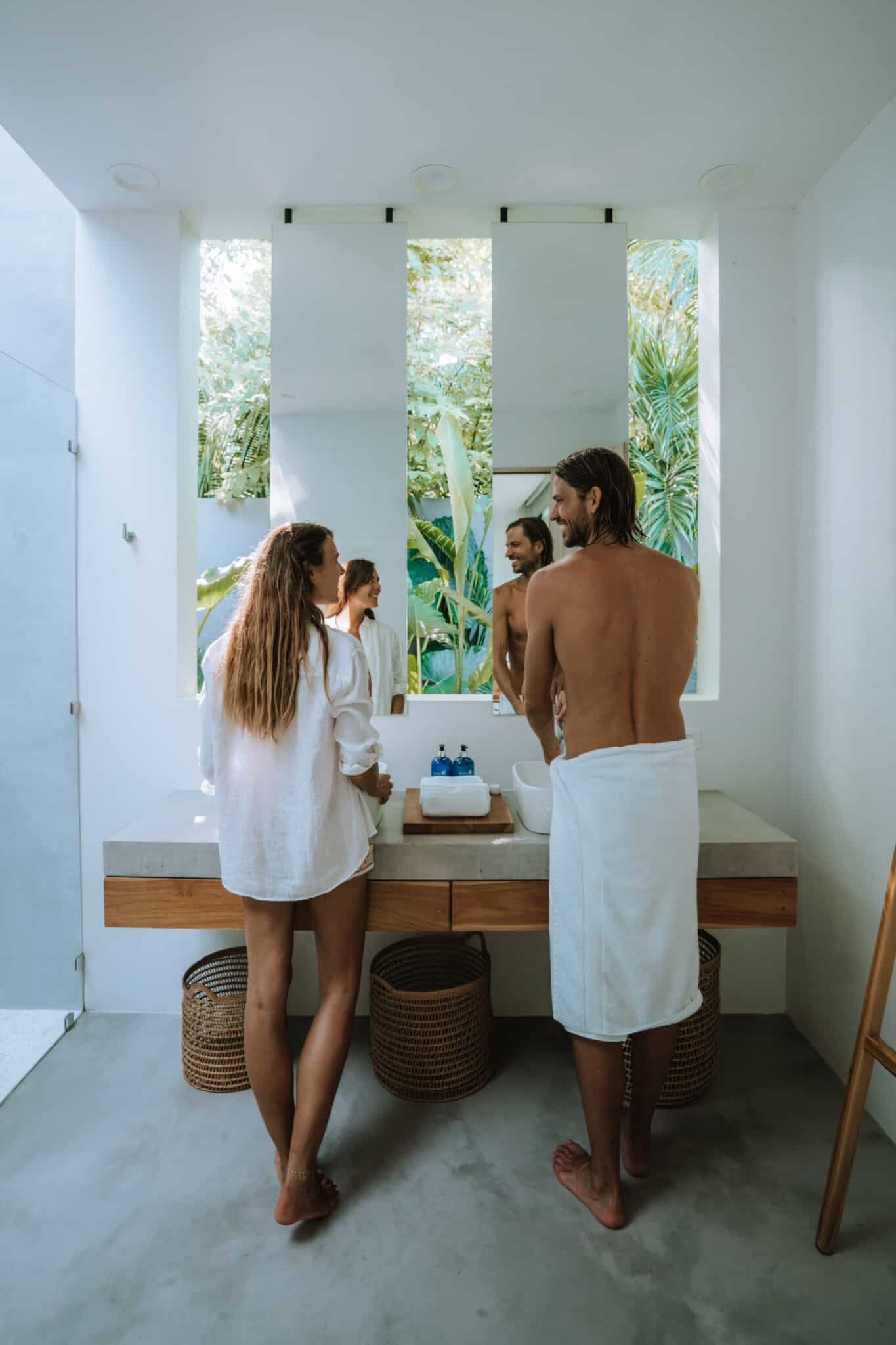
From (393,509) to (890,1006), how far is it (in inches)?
83.3

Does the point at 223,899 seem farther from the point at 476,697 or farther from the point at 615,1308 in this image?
the point at 615,1308

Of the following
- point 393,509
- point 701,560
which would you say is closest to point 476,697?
point 393,509

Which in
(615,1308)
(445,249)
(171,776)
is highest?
(445,249)

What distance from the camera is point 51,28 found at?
185 centimetres

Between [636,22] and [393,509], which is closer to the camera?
[636,22]

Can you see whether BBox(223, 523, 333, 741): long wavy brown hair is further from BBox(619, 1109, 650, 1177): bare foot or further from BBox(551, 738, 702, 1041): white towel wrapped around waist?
BBox(619, 1109, 650, 1177): bare foot

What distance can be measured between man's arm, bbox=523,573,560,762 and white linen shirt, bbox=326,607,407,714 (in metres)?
0.82

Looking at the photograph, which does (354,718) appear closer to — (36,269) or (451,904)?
(451,904)

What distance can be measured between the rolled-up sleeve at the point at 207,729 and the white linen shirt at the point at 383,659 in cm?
82

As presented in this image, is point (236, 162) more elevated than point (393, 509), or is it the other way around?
point (236, 162)

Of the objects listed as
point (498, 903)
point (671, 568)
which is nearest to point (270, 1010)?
point (498, 903)

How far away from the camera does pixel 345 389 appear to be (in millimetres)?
2736

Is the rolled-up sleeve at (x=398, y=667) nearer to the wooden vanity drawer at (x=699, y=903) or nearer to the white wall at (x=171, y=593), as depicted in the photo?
the white wall at (x=171, y=593)

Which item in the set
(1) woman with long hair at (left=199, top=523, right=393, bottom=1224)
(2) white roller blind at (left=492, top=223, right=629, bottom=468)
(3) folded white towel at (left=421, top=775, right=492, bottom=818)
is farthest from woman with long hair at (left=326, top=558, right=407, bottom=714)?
(1) woman with long hair at (left=199, top=523, right=393, bottom=1224)
